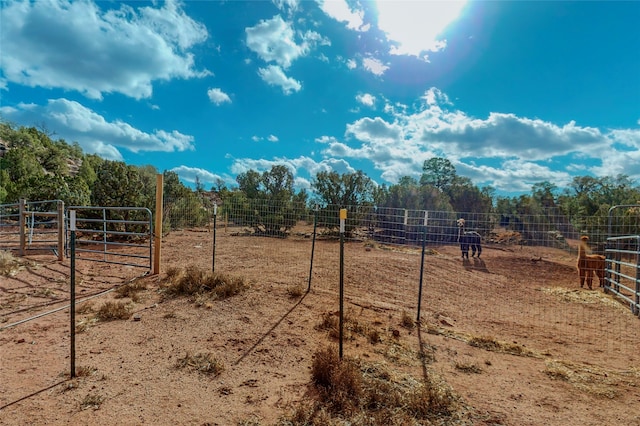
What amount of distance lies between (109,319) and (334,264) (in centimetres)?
566

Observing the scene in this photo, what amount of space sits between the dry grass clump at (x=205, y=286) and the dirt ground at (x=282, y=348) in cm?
24

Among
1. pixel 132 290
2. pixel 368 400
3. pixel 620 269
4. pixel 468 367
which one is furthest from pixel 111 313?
pixel 620 269

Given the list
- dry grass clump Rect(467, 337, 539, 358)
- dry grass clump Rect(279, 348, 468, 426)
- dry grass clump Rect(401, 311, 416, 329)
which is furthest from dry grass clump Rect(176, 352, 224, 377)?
dry grass clump Rect(467, 337, 539, 358)

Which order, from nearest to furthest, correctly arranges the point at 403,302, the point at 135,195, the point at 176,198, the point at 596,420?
the point at 596,420, the point at 403,302, the point at 135,195, the point at 176,198

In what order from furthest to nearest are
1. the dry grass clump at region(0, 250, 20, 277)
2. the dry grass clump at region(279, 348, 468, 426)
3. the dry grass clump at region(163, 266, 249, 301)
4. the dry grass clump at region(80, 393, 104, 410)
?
the dry grass clump at region(0, 250, 20, 277)
the dry grass clump at region(163, 266, 249, 301)
the dry grass clump at region(80, 393, 104, 410)
the dry grass clump at region(279, 348, 468, 426)

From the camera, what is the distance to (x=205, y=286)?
619 centimetres

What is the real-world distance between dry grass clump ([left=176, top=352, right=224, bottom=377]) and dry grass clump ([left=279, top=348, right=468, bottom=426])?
1065mm

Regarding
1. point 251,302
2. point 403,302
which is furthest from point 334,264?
point 251,302

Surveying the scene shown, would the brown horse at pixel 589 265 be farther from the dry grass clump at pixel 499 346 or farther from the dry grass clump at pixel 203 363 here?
the dry grass clump at pixel 203 363

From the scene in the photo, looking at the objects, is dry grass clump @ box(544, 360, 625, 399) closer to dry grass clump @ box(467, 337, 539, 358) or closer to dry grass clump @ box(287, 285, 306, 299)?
dry grass clump @ box(467, 337, 539, 358)

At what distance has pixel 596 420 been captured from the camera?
9.41 feet

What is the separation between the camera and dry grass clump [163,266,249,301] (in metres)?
5.88

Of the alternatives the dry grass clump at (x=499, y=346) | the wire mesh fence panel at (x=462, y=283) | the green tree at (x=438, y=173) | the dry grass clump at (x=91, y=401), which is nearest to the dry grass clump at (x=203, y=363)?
the dry grass clump at (x=91, y=401)

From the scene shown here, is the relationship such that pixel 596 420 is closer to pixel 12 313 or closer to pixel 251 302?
pixel 251 302
